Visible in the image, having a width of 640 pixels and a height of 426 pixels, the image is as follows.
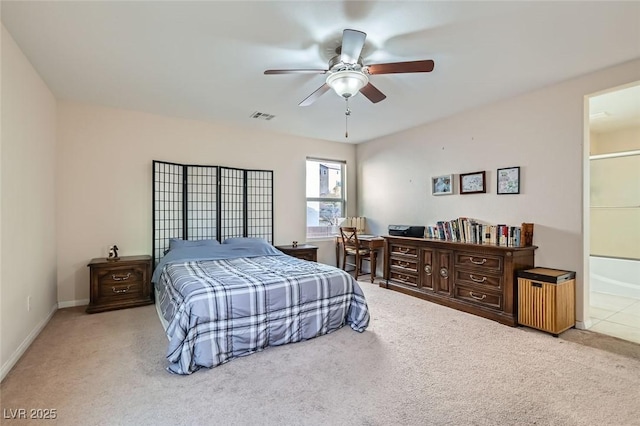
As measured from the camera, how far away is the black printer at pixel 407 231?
14.5 ft

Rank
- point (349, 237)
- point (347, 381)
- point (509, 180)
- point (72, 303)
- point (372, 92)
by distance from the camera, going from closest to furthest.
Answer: point (347, 381)
point (372, 92)
point (509, 180)
point (72, 303)
point (349, 237)

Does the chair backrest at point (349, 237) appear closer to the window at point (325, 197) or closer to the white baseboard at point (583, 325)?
the window at point (325, 197)

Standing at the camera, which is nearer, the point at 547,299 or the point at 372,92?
the point at 372,92

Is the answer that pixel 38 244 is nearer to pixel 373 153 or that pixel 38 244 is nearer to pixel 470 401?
pixel 470 401

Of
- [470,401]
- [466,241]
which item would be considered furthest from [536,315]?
[470,401]

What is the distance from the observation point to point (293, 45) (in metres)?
2.38

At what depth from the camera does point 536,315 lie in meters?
2.92

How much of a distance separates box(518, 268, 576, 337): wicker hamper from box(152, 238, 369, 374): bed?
1582 mm

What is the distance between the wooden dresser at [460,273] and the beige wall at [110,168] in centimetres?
285

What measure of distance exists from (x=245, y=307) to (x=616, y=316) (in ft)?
12.9

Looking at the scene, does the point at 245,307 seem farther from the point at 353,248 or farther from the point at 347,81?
the point at 353,248

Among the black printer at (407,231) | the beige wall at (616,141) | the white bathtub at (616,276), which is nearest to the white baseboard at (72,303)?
the black printer at (407,231)

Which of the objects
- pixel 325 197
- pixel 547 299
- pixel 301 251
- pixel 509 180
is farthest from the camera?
pixel 325 197

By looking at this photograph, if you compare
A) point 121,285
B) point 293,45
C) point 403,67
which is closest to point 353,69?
point 403,67
